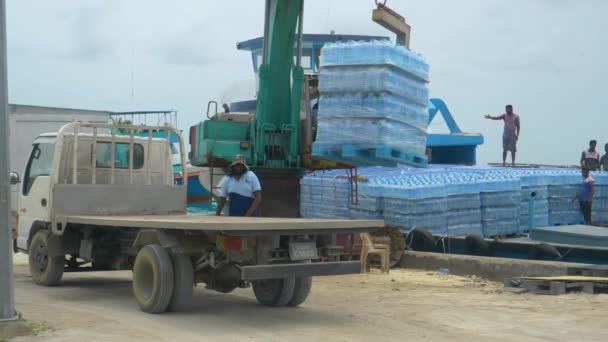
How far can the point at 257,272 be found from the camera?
8.70m

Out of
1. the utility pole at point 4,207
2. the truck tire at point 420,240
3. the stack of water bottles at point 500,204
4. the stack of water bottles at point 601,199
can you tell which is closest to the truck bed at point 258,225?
the utility pole at point 4,207

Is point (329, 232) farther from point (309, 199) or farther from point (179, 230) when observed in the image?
point (309, 199)

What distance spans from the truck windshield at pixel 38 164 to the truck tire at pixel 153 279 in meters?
2.97

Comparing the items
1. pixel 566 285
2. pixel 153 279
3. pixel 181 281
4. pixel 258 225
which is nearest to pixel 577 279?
pixel 566 285

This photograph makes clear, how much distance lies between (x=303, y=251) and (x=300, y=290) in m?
1.29

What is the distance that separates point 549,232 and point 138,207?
22.2 feet

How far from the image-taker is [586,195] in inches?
680

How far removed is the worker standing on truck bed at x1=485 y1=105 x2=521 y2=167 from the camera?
20.2m

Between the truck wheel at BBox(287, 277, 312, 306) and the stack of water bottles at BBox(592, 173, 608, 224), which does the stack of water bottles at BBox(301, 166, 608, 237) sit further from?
the truck wheel at BBox(287, 277, 312, 306)

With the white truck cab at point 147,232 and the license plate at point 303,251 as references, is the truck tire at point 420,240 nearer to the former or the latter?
the white truck cab at point 147,232

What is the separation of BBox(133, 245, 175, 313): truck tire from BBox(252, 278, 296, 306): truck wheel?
1.34m

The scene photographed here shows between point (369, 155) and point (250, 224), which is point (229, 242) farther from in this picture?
point (369, 155)

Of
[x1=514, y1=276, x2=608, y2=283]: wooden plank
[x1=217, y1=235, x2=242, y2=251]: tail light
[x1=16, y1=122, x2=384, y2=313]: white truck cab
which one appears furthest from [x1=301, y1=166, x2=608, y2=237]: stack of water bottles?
[x1=217, y1=235, x2=242, y2=251]: tail light

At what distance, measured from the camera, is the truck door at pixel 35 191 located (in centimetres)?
1186
